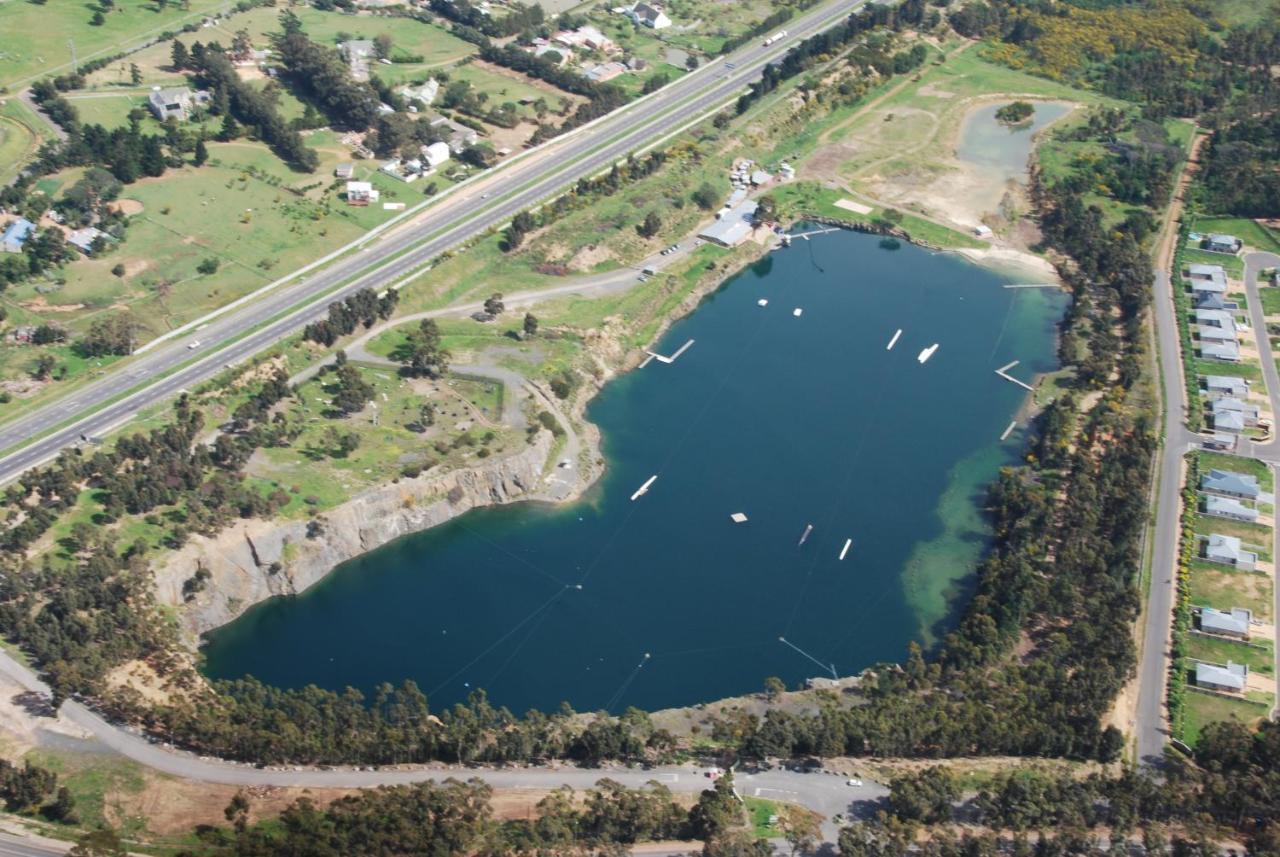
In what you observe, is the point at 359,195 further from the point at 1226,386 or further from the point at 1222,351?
the point at 1222,351

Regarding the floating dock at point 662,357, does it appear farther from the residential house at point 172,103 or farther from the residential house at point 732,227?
the residential house at point 172,103

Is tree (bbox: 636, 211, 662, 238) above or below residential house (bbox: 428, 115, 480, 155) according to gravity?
below

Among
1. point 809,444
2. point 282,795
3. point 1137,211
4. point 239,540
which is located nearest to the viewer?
point 282,795

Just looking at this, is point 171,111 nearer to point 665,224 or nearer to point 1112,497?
point 665,224

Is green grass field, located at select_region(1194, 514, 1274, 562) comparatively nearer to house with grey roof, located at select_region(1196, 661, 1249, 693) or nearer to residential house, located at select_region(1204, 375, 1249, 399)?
house with grey roof, located at select_region(1196, 661, 1249, 693)

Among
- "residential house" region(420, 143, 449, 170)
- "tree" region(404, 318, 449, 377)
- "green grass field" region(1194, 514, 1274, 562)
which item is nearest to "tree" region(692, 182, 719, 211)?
"residential house" region(420, 143, 449, 170)

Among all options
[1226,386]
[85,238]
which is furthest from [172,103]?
[1226,386]

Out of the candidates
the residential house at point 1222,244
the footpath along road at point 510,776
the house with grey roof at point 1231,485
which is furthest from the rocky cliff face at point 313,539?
the residential house at point 1222,244

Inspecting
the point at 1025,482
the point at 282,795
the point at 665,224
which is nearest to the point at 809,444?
the point at 1025,482
